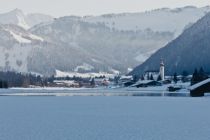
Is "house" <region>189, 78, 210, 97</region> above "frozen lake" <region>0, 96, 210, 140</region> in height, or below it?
above

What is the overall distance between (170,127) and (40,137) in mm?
10761

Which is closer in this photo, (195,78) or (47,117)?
(47,117)

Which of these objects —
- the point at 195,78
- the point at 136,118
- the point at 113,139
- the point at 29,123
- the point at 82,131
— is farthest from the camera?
the point at 195,78

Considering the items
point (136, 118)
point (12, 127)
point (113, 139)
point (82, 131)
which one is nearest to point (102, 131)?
point (82, 131)

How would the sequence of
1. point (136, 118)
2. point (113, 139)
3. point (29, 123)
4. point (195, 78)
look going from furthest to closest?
point (195, 78)
point (136, 118)
point (29, 123)
point (113, 139)

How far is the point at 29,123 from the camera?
49344 millimetres

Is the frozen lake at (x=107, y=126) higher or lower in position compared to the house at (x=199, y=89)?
lower

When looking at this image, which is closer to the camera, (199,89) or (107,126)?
(107,126)

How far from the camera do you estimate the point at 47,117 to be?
55.5 metres

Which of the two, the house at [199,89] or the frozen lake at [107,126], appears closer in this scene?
the frozen lake at [107,126]

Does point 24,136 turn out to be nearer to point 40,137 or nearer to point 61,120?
point 40,137

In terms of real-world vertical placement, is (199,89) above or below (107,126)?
above

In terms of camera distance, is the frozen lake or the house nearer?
the frozen lake

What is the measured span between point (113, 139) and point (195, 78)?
131 meters
